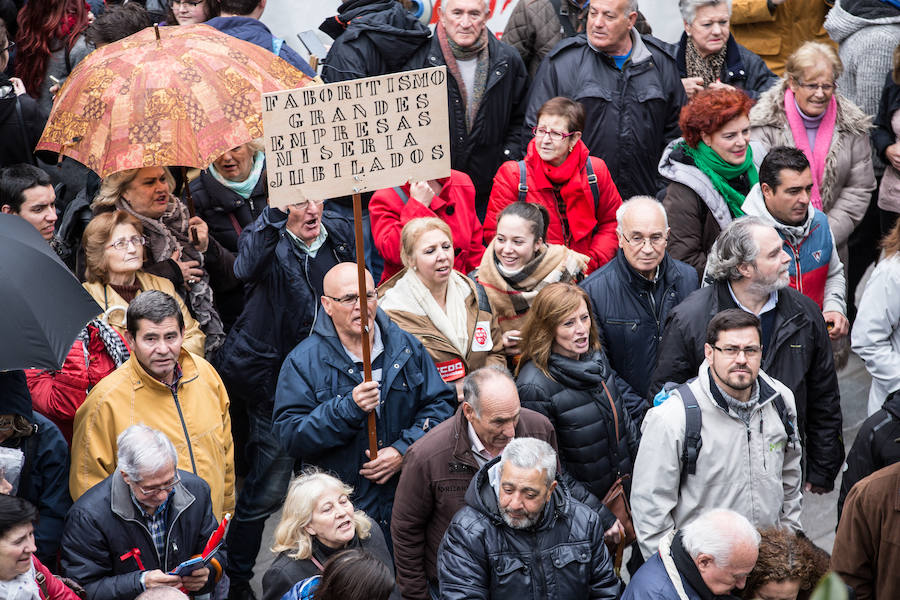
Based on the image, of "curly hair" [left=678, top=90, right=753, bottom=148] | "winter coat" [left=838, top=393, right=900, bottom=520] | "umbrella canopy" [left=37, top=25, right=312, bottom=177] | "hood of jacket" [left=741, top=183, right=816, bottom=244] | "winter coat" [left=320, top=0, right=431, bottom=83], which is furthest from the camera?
"winter coat" [left=320, top=0, right=431, bottom=83]

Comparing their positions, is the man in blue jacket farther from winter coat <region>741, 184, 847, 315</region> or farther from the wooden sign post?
the wooden sign post

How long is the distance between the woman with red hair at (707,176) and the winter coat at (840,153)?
1.94 ft

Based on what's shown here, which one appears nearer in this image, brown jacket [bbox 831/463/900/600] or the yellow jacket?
brown jacket [bbox 831/463/900/600]

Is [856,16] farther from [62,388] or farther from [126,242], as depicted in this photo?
[62,388]

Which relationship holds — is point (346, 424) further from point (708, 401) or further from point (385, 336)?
point (708, 401)

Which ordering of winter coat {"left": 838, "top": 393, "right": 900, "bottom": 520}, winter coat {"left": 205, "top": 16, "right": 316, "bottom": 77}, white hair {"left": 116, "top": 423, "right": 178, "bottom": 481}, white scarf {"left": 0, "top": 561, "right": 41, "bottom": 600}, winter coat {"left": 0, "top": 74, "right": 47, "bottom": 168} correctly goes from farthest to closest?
1. winter coat {"left": 205, "top": 16, "right": 316, "bottom": 77}
2. winter coat {"left": 0, "top": 74, "right": 47, "bottom": 168}
3. winter coat {"left": 838, "top": 393, "right": 900, "bottom": 520}
4. white hair {"left": 116, "top": 423, "right": 178, "bottom": 481}
5. white scarf {"left": 0, "top": 561, "right": 41, "bottom": 600}

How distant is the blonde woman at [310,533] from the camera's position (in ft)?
16.1

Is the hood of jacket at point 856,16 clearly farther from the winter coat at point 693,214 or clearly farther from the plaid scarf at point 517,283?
the plaid scarf at point 517,283

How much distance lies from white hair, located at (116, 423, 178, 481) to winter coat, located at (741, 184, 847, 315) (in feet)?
11.5

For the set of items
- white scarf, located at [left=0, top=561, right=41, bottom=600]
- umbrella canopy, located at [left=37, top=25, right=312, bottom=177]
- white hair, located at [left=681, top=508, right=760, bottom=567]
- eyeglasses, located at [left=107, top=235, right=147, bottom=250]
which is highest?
umbrella canopy, located at [left=37, top=25, right=312, bottom=177]

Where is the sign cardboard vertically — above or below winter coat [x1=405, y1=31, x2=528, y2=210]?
above

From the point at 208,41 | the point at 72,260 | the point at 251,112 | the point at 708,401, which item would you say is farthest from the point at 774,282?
the point at 72,260

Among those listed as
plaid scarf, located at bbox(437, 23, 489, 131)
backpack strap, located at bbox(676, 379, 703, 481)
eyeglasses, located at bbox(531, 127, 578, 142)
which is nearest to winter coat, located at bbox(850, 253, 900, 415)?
backpack strap, located at bbox(676, 379, 703, 481)

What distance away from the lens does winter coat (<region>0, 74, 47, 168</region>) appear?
6895 millimetres
